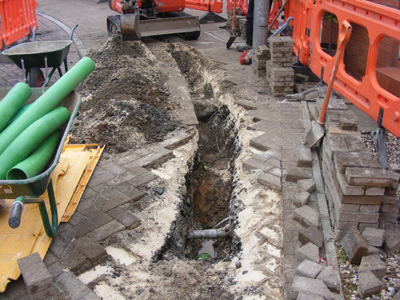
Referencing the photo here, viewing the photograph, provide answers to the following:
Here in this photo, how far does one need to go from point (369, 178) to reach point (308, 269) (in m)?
0.93

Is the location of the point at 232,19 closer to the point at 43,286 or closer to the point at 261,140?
the point at 261,140

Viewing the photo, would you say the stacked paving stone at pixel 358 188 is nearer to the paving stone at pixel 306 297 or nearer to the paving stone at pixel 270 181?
the paving stone at pixel 270 181

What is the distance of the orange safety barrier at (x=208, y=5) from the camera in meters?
13.2

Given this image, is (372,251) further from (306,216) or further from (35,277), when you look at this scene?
(35,277)

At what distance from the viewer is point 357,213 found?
11.7 feet

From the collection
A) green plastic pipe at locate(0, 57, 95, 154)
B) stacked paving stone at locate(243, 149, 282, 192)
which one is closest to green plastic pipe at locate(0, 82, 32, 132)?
green plastic pipe at locate(0, 57, 95, 154)

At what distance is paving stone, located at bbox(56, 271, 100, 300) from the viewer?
3.24 m

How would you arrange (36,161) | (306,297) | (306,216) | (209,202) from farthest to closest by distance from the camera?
(209,202) → (306,216) → (36,161) → (306,297)

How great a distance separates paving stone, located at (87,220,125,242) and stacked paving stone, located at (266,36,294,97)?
411cm

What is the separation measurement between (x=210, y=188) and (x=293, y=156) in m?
1.29

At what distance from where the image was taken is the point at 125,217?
423cm

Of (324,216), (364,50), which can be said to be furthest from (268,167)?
(364,50)

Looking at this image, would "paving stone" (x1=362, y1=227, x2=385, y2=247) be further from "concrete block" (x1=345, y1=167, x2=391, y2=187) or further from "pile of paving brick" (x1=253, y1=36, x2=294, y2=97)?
"pile of paving brick" (x1=253, y1=36, x2=294, y2=97)

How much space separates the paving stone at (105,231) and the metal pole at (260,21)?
583cm
